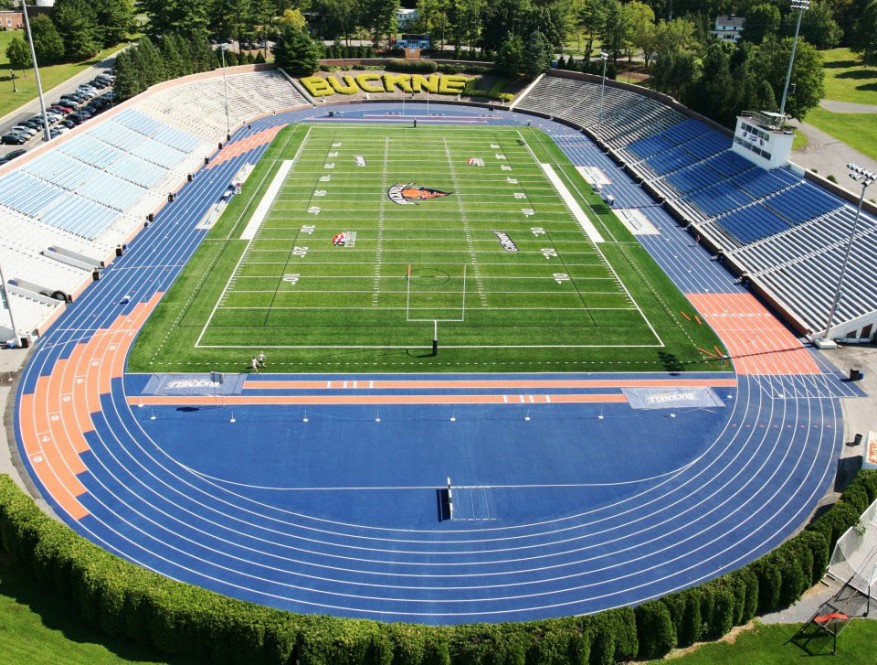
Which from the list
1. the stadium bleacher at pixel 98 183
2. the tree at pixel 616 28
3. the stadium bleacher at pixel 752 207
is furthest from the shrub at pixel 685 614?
the tree at pixel 616 28

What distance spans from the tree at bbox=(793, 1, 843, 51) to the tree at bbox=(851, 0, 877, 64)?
10.1 feet

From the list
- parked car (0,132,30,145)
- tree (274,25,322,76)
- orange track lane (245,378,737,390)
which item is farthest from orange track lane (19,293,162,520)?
tree (274,25,322,76)

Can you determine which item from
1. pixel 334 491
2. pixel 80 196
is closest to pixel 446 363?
pixel 334 491

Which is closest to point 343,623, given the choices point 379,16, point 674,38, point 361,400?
point 361,400

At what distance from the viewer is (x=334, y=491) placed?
34.2 m

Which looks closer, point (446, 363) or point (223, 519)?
point (223, 519)

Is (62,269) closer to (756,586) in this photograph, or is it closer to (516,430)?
(516,430)

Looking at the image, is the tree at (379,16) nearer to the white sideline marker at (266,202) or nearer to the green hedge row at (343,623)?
the white sideline marker at (266,202)

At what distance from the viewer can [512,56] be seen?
10531cm

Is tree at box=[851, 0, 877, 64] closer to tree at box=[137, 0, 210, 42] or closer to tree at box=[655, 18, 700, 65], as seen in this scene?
tree at box=[655, 18, 700, 65]

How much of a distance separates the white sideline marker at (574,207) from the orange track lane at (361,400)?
22.4 meters

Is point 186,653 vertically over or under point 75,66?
under

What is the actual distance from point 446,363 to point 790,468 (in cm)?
1791

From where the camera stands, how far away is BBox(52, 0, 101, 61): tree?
103 metres
